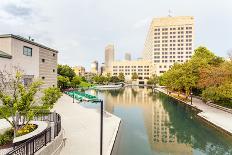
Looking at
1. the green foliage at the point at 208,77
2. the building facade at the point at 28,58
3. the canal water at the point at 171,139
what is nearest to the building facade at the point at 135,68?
the green foliage at the point at 208,77

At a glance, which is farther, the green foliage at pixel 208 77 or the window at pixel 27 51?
the green foliage at pixel 208 77

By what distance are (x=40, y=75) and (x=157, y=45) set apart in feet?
451

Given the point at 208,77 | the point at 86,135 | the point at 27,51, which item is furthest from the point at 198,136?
the point at 27,51

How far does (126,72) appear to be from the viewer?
186 m

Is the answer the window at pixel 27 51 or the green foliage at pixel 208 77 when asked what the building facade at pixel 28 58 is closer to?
the window at pixel 27 51

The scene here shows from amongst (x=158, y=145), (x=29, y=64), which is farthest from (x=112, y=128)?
(x=29, y=64)

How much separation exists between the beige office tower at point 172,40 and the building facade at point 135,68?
16.0 metres

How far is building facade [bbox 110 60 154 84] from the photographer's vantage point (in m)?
178

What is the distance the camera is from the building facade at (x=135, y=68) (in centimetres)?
17812

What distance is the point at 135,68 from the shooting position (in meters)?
182

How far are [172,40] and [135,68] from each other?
126 ft

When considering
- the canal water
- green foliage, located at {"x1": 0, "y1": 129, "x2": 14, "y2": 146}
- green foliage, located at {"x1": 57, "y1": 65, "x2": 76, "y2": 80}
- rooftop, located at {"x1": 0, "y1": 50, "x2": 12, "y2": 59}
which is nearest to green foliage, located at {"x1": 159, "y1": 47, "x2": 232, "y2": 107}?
the canal water

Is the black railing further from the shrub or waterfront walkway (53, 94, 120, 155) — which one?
the shrub

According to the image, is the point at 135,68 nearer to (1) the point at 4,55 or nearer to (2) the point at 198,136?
(2) the point at 198,136
